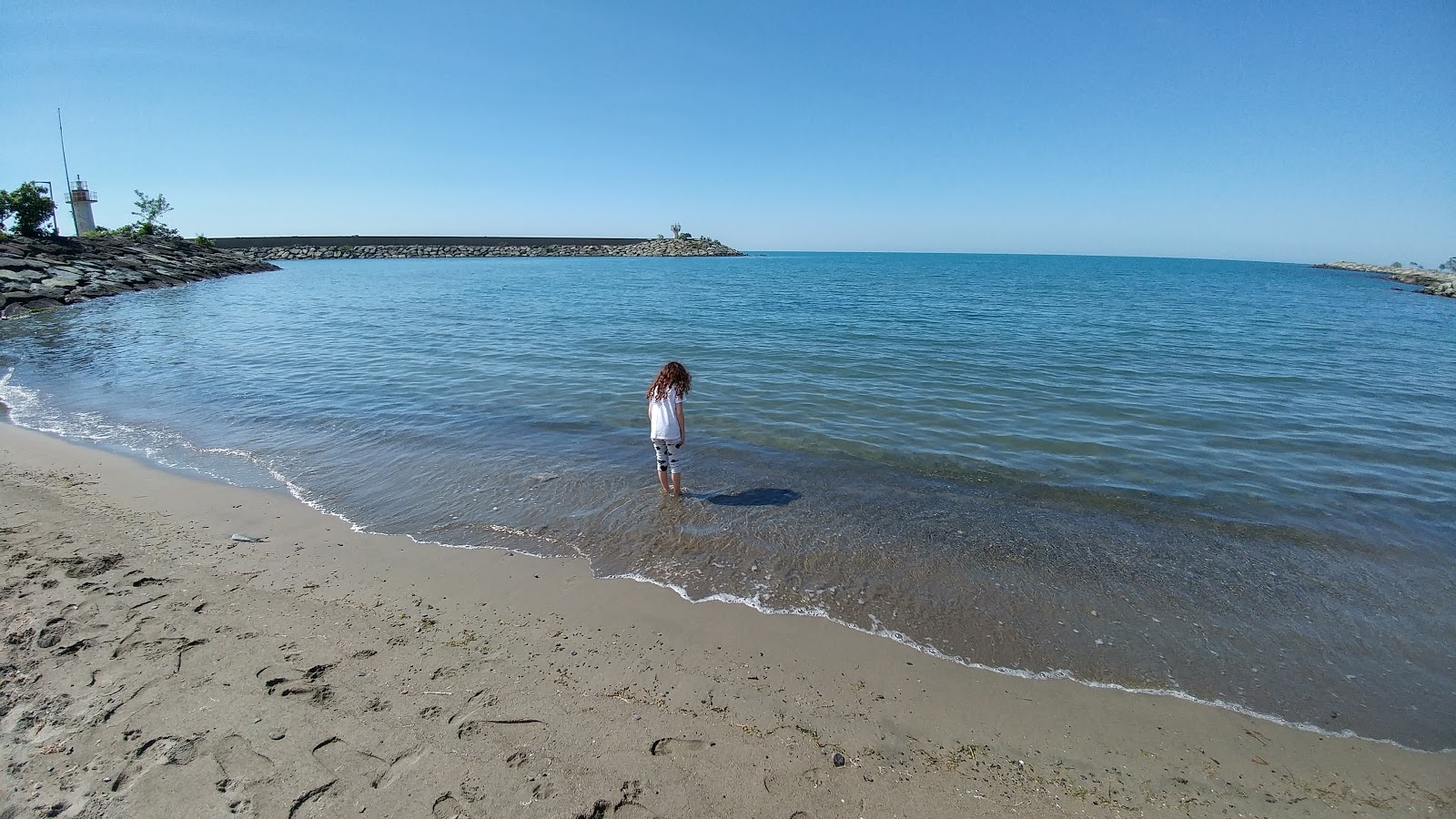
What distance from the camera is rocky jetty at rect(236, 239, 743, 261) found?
8650 cm

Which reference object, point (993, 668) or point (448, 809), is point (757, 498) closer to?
point (993, 668)

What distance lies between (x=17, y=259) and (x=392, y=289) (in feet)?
55.9

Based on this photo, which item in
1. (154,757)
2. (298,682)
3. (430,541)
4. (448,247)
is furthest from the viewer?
(448,247)

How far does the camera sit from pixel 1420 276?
73188mm

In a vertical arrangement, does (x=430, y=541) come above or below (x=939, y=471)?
below

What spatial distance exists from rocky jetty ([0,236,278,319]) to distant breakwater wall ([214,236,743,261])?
23.9m

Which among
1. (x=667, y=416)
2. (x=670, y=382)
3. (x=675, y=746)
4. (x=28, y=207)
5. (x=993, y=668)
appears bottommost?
(x=993, y=668)

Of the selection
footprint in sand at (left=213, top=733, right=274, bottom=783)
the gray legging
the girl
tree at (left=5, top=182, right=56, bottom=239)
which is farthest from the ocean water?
tree at (left=5, top=182, right=56, bottom=239)

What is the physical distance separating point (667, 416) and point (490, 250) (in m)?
109

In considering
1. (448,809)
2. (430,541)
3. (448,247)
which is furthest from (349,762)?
(448,247)

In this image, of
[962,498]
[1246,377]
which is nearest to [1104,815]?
[962,498]

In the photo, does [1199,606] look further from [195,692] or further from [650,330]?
[650,330]

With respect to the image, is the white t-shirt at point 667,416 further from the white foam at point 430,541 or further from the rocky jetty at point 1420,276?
the rocky jetty at point 1420,276

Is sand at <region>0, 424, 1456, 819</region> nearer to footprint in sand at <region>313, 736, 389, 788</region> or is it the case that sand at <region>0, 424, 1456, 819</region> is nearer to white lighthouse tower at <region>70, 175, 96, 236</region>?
footprint in sand at <region>313, 736, 389, 788</region>
